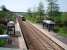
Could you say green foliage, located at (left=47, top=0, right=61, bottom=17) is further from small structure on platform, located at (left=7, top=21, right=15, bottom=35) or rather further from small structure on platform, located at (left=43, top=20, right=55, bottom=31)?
small structure on platform, located at (left=7, top=21, right=15, bottom=35)

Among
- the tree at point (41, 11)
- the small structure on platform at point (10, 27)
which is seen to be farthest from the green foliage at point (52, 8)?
the small structure on platform at point (10, 27)

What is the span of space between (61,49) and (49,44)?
0.26m

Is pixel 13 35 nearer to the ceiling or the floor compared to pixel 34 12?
nearer to the floor

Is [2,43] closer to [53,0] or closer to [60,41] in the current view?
[60,41]

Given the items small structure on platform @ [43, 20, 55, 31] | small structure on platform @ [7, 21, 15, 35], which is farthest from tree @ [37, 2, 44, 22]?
small structure on platform @ [7, 21, 15, 35]

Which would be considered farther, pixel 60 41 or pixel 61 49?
pixel 60 41

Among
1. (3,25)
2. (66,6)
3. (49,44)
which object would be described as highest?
(66,6)

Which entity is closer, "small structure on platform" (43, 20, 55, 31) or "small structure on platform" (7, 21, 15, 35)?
"small structure on platform" (43, 20, 55, 31)

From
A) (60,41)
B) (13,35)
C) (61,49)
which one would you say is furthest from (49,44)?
(13,35)

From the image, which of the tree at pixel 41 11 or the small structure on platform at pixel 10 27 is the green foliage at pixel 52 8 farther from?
the small structure on platform at pixel 10 27

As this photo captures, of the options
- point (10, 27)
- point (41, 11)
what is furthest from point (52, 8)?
point (10, 27)

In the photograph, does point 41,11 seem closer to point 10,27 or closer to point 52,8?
point 52,8

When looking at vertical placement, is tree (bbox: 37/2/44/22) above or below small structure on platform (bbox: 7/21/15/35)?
above

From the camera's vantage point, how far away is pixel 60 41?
179 cm
